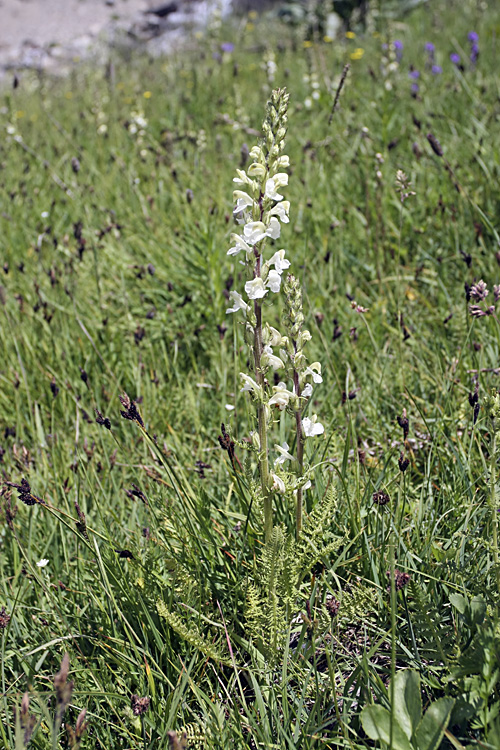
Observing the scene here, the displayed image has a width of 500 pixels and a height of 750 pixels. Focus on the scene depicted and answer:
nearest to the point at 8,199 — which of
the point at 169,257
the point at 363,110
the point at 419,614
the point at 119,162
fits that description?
the point at 119,162

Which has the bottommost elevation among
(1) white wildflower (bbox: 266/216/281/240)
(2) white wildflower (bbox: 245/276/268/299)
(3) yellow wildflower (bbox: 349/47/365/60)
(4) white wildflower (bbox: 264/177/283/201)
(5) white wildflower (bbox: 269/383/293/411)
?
(5) white wildflower (bbox: 269/383/293/411)

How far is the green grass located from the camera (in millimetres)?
1453

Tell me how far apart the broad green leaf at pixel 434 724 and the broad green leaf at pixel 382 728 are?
3 centimetres

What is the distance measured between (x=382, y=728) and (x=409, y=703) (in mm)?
87

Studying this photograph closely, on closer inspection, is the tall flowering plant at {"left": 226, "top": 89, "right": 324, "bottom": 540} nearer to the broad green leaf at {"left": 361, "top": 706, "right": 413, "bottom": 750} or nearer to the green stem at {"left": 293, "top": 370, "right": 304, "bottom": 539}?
the green stem at {"left": 293, "top": 370, "right": 304, "bottom": 539}

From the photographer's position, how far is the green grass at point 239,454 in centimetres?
145

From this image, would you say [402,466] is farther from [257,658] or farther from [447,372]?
[447,372]

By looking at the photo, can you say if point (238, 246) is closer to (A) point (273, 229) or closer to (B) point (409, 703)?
(A) point (273, 229)

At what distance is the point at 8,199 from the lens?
483 cm

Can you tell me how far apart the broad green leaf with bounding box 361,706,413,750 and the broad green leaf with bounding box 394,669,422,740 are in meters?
Result: 0.02

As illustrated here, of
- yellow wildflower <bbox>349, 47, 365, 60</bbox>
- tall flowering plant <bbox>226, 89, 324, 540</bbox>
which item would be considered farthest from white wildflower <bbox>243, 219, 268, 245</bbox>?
yellow wildflower <bbox>349, 47, 365, 60</bbox>

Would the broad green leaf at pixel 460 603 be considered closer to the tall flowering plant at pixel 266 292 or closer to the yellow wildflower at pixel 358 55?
the tall flowering plant at pixel 266 292

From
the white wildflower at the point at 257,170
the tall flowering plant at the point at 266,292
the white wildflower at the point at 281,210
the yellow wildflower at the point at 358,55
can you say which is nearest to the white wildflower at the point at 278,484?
the tall flowering plant at the point at 266,292

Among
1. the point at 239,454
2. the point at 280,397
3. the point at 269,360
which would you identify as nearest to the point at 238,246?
the point at 269,360
